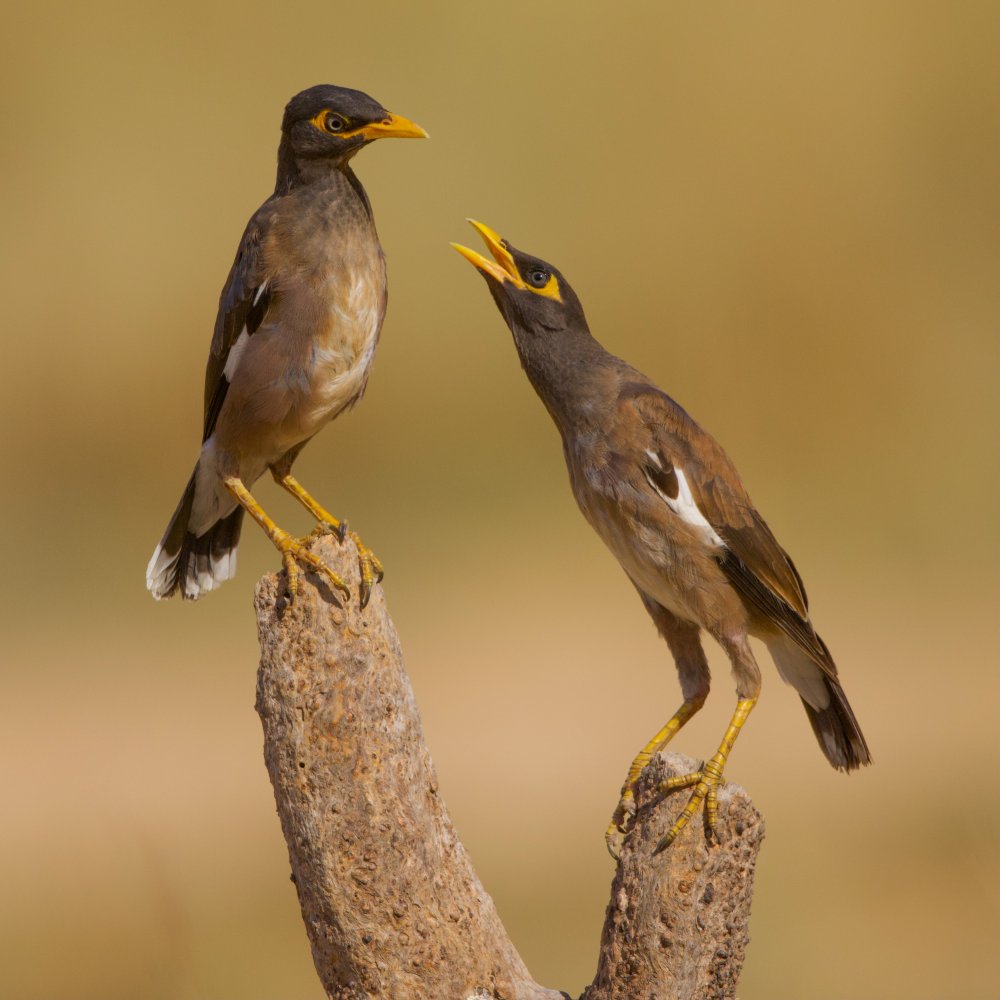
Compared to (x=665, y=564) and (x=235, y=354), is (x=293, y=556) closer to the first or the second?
(x=235, y=354)

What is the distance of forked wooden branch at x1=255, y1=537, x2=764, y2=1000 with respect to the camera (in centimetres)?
409

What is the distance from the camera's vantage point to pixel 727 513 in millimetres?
4840

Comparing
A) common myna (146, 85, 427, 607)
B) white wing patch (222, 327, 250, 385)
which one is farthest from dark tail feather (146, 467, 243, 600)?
white wing patch (222, 327, 250, 385)

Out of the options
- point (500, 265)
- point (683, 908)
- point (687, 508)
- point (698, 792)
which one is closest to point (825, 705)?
point (687, 508)

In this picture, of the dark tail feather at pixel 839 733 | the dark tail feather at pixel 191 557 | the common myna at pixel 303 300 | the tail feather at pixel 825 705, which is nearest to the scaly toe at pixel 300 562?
the common myna at pixel 303 300

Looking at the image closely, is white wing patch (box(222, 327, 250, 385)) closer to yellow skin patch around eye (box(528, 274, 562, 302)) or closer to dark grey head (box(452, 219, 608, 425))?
dark grey head (box(452, 219, 608, 425))

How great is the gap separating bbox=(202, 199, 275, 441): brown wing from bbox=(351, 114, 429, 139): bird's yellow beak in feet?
1.44

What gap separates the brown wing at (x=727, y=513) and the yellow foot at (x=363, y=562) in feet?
3.05

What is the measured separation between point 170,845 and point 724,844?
5.36 meters

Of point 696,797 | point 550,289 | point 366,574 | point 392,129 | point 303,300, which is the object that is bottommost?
point 696,797

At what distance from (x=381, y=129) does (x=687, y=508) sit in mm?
1441

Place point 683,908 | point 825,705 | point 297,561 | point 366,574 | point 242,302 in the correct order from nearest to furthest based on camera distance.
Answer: point 683,908
point 366,574
point 297,561
point 242,302
point 825,705

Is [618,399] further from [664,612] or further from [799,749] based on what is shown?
[799,749]

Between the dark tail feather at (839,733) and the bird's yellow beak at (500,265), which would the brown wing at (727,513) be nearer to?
the dark tail feather at (839,733)
